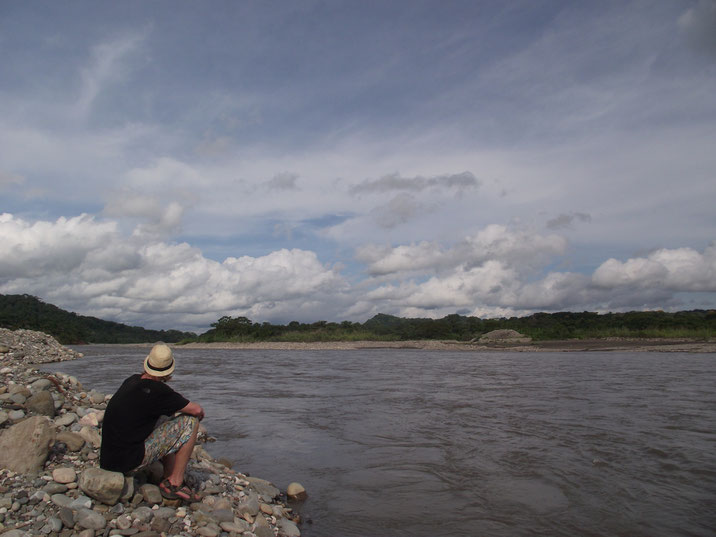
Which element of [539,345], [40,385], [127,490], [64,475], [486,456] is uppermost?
[40,385]

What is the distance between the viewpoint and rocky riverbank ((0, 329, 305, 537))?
472 centimetres

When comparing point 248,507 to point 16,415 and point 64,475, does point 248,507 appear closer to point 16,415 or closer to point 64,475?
point 64,475

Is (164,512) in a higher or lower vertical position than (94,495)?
lower

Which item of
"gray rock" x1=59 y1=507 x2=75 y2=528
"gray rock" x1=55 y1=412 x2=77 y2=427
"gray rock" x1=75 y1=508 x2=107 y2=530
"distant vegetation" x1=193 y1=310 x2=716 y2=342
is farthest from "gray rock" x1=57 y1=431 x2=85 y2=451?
"distant vegetation" x1=193 y1=310 x2=716 y2=342

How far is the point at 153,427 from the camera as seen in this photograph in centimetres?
563

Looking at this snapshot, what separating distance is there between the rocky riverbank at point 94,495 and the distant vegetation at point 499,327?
198 feet

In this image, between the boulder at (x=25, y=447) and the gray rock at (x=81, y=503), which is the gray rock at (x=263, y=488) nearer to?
the gray rock at (x=81, y=503)

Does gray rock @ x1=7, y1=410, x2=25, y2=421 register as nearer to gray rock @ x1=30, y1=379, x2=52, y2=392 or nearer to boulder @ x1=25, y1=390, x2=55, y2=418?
boulder @ x1=25, y1=390, x2=55, y2=418

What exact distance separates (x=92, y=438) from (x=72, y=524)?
2.15 meters

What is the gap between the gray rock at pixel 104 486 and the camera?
195 inches

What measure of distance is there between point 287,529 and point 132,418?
225 centimetres

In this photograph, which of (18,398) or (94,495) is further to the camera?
(18,398)

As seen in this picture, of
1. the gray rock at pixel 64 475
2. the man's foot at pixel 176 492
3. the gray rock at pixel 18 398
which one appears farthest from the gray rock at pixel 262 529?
the gray rock at pixel 18 398

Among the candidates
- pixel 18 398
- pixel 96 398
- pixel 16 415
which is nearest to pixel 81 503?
pixel 16 415
